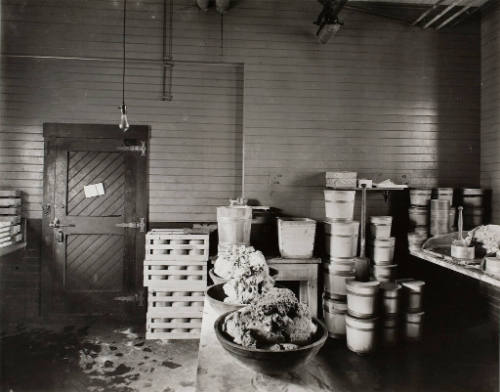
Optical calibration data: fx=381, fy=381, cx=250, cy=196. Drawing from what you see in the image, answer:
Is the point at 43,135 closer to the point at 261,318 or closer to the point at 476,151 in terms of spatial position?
the point at 261,318

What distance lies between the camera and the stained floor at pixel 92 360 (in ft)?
13.5

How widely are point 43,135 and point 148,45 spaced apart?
221 cm

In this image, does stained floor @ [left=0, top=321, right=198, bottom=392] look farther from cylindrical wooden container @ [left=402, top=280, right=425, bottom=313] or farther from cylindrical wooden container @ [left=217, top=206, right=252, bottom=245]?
cylindrical wooden container @ [left=402, top=280, right=425, bottom=313]

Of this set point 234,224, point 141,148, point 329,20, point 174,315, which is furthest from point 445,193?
point 141,148

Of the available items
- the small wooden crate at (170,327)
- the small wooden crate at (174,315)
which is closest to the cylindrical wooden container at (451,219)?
the small wooden crate at (174,315)

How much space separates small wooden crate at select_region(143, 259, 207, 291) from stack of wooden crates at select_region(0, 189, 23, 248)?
6.53ft

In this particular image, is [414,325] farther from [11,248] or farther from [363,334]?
[11,248]

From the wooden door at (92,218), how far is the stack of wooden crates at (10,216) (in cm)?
39

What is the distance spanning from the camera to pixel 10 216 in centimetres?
573

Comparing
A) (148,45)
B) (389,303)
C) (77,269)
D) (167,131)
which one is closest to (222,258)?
(389,303)

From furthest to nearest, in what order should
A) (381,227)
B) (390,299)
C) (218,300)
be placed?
(381,227) < (390,299) < (218,300)

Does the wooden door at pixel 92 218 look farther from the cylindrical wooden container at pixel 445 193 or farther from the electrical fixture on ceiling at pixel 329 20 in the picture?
the cylindrical wooden container at pixel 445 193

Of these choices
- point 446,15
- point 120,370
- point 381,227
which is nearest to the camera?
point 120,370

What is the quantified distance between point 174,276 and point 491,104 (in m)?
5.66
